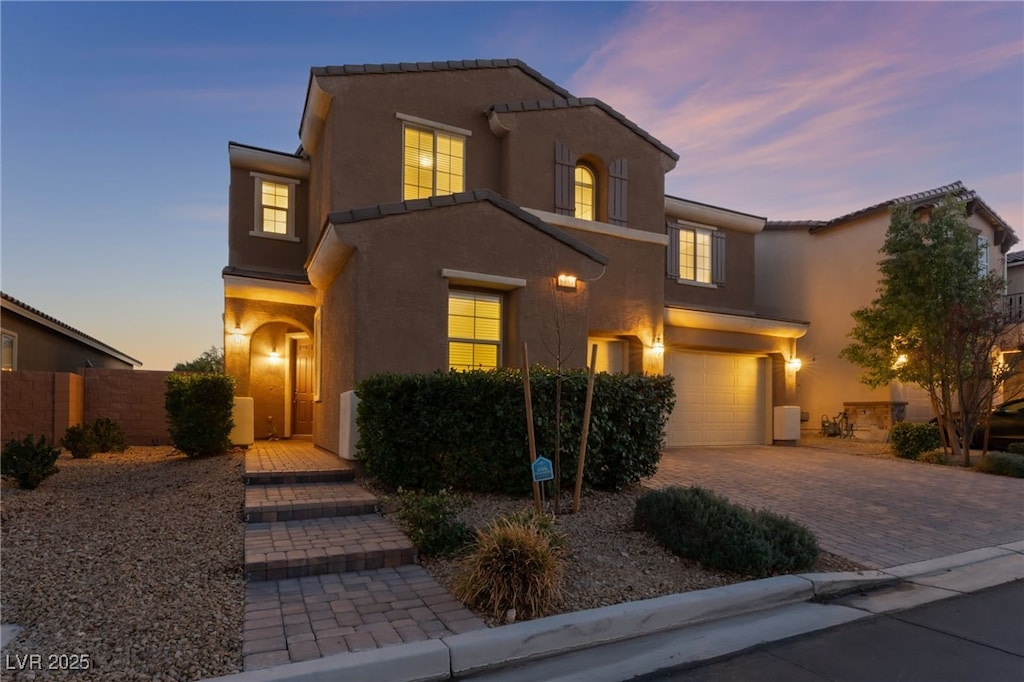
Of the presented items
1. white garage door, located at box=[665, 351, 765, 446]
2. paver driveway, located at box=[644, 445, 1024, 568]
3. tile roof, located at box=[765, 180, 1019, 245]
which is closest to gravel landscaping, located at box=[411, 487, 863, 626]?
paver driveway, located at box=[644, 445, 1024, 568]

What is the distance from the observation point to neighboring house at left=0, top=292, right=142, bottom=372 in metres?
15.9

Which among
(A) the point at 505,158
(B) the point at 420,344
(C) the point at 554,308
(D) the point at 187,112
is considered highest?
(D) the point at 187,112

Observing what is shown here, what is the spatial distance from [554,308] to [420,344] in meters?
2.28

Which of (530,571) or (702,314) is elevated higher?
(702,314)

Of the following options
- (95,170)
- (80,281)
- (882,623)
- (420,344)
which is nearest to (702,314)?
(420,344)

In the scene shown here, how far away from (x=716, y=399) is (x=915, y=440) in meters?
4.20

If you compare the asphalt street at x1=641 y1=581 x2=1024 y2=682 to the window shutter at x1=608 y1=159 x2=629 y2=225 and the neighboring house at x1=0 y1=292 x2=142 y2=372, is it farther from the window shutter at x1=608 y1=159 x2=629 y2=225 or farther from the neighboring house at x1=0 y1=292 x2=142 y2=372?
the neighboring house at x1=0 y1=292 x2=142 y2=372

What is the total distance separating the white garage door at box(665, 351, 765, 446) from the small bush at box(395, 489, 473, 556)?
29.5 feet

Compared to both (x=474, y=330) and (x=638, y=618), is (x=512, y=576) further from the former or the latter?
(x=474, y=330)

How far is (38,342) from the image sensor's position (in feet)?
58.0

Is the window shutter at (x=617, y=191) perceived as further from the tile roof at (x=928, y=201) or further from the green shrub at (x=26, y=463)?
the green shrub at (x=26, y=463)

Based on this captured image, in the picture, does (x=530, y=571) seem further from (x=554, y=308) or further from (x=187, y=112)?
(x=187, y=112)

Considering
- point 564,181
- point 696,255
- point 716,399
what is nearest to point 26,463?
point 564,181

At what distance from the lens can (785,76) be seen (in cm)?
1129
